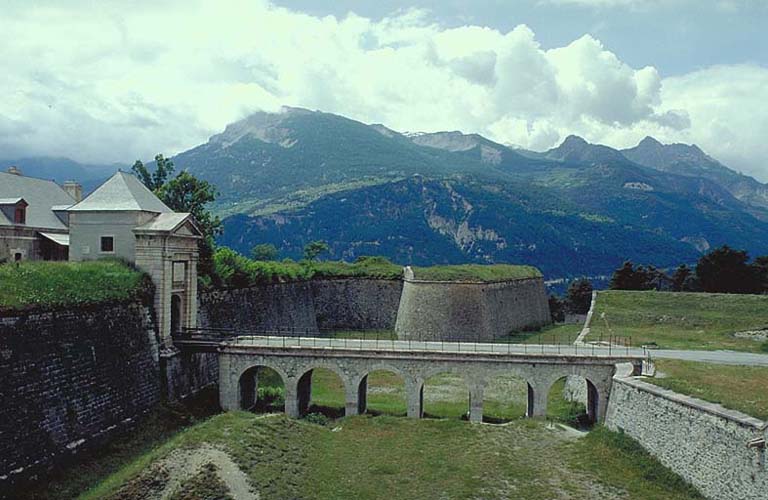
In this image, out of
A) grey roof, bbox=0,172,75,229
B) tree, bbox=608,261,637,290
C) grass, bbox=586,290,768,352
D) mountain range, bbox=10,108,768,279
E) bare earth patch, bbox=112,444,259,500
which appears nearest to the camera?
bare earth patch, bbox=112,444,259,500

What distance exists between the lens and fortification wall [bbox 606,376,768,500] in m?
16.8

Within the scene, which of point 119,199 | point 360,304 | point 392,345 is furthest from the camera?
point 360,304

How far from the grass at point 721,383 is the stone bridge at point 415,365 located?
5.62 ft

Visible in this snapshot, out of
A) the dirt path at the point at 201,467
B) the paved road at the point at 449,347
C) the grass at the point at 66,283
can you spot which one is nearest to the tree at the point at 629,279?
the paved road at the point at 449,347

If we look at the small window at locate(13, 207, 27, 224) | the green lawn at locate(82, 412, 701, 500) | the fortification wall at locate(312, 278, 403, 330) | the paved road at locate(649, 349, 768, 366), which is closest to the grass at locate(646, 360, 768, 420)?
the paved road at locate(649, 349, 768, 366)

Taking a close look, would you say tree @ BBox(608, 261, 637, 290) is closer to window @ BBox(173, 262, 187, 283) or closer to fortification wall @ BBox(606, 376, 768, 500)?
fortification wall @ BBox(606, 376, 768, 500)

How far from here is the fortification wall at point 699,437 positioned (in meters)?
16.8

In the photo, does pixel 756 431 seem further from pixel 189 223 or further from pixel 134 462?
pixel 189 223

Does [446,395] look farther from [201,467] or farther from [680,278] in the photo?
[680,278]

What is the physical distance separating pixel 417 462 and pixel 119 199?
1722cm

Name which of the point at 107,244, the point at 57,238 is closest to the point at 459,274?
the point at 107,244

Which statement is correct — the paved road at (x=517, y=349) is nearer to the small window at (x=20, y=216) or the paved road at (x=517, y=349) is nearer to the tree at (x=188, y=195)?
the small window at (x=20, y=216)

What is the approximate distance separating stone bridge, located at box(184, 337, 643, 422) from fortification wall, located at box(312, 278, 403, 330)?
923 inches

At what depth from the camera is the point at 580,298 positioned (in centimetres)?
7538
